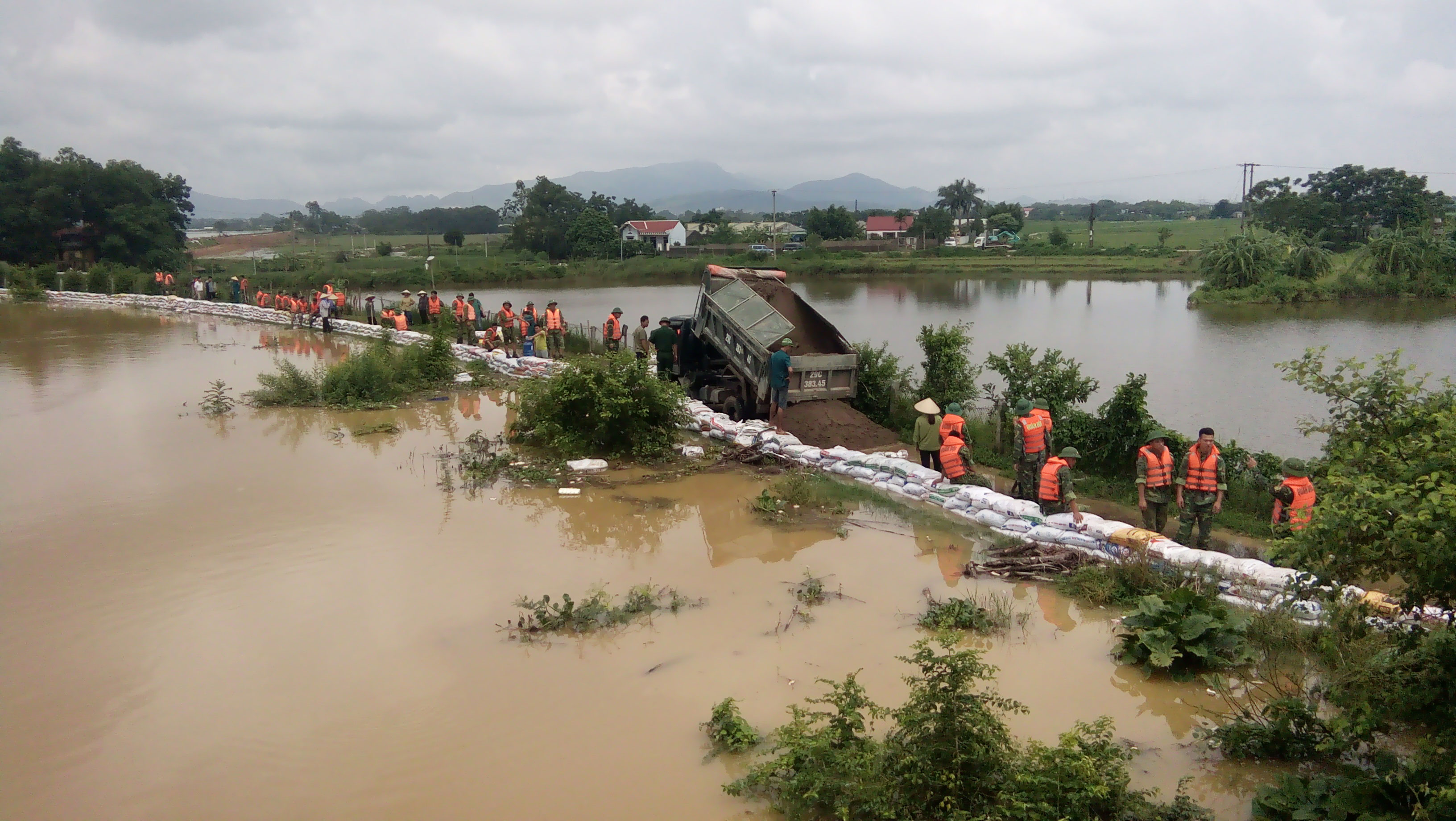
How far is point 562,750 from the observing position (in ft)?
16.7

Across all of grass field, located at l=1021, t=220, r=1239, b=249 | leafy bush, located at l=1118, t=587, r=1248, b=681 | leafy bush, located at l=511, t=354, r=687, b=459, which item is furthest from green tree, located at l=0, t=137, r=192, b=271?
grass field, located at l=1021, t=220, r=1239, b=249

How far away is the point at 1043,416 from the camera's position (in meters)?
8.86

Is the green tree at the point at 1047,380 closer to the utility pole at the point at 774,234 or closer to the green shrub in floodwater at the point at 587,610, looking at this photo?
the green shrub in floodwater at the point at 587,610

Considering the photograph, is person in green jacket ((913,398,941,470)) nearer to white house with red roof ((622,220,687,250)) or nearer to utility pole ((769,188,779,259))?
utility pole ((769,188,779,259))

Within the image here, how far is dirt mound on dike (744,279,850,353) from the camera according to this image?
12758 millimetres

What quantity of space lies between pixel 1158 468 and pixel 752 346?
546 centimetres

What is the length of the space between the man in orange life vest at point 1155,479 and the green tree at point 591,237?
48217 millimetres

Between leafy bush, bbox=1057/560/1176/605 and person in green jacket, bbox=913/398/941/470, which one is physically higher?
→ person in green jacket, bbox=913/398/941/470

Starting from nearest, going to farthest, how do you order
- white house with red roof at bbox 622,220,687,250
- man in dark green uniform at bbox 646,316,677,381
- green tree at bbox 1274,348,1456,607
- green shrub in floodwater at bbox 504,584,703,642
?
1. green tree at bbox 1274,348,1456,607
2. green shrub in floodwater at bbox 504,584,703,642
3. man in dark green uniform at bbox 646,316,677,381
4. white house with red roof at bbox 622,220,687,250

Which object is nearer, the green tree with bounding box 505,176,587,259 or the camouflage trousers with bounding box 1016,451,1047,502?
the camouflage trousers with bounding box 1016,451,1047,502

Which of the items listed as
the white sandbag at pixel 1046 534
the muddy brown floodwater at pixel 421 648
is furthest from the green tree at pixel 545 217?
the white sandbag at pixel 1046 534

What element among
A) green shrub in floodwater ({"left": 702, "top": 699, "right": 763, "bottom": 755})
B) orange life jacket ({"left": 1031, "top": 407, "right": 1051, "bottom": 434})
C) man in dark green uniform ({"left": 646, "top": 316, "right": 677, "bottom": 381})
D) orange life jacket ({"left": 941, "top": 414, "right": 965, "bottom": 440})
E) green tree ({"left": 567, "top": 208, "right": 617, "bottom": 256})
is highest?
green tree ({"left": 567, "top": 208, "right": 617, "bottom": 256})

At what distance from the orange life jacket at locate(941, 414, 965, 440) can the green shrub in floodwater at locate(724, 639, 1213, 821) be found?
496 cm

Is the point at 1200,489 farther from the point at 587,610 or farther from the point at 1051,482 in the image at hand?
the point at 587,610
